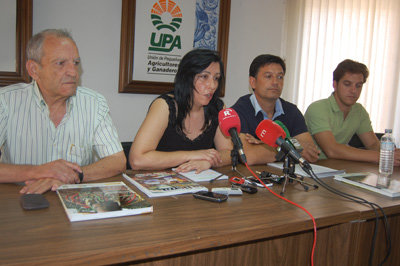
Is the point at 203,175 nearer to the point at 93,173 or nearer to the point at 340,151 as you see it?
the point at 93,173

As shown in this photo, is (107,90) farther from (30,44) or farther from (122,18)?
(30,44)

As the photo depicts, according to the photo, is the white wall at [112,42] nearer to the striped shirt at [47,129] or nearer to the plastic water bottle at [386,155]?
the striped shirt at [47,129]

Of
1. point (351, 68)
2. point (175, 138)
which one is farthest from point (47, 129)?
point (351, 68)

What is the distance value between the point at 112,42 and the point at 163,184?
172cm

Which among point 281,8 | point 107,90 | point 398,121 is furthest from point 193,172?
point 398,121

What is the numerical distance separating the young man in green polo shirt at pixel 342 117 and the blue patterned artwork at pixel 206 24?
3.53 feet

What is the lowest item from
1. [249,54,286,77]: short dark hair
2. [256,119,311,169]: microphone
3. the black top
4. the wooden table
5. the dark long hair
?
the wooden table

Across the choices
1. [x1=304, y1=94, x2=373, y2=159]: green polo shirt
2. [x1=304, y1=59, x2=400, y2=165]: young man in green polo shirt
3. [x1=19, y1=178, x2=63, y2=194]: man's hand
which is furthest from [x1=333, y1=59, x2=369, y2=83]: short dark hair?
[x1=19, y1=178, x2=63, y2=194]: man's hand

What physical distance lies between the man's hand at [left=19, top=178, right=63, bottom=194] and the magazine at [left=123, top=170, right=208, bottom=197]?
0.32 meters

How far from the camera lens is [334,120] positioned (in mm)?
2934

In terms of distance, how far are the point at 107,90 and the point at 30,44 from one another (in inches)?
44.4

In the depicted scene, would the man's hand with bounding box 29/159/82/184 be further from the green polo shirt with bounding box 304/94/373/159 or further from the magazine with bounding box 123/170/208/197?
the green polo shirt with bounding box 304/94/373/159

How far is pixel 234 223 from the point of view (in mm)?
1155

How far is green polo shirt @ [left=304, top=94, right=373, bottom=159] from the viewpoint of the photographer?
111 inches
